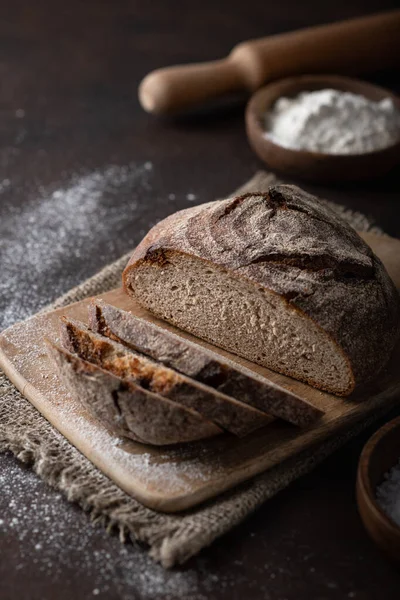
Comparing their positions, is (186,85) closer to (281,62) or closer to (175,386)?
(281,62)

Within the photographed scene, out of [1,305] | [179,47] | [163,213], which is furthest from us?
[179,47]

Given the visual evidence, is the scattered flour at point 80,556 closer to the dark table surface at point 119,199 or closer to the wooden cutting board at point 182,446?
the dark table surface at point 119,199

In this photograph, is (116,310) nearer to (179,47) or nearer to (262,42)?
(262,42)

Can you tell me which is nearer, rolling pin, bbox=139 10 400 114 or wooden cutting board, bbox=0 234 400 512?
wooden cutting board, bbox=0 234 400 512

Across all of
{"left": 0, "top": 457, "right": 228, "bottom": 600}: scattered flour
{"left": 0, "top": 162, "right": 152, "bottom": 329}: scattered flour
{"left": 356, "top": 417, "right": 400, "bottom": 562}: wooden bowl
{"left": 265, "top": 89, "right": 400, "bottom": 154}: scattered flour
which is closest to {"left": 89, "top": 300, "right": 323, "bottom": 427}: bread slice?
{"left": 356, "top": 417, "right": 400, "bottom": 562}: wooden bowl

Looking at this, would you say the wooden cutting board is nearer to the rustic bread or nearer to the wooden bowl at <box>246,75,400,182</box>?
the rustic bread

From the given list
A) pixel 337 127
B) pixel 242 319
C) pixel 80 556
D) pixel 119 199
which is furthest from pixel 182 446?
pixel 337 127

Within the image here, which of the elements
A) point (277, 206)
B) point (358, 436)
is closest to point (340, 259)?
point (277, 206)
